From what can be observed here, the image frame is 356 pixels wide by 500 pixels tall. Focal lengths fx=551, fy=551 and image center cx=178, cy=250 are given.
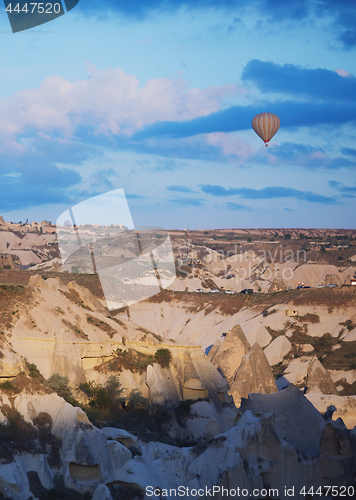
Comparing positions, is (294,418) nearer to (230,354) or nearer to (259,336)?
(230,354)

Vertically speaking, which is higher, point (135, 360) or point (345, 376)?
point (135, 360)

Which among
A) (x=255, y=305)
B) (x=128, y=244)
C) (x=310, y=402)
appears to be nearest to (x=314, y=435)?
(x=310, y=402)

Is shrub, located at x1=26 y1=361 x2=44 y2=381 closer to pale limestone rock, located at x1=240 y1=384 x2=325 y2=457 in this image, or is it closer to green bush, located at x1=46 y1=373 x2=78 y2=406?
green bush, located at x1=46 y1=373 x2=78 y2=406

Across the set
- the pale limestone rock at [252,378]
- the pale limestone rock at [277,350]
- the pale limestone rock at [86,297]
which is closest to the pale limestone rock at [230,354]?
the pale limestone rock at [252,378]

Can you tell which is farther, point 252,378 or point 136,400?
point 252,378

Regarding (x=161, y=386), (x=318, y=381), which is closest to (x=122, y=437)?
(x=161, y=386)

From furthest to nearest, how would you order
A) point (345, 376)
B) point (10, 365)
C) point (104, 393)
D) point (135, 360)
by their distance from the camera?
point (345, 376) < point (135, 360) < point (104, 393) < point (10, 365)

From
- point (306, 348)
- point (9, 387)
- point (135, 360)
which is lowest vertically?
point (306, 348)

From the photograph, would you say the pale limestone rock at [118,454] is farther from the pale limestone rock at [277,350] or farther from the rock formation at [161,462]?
the pale limestone rock at [277,350]
